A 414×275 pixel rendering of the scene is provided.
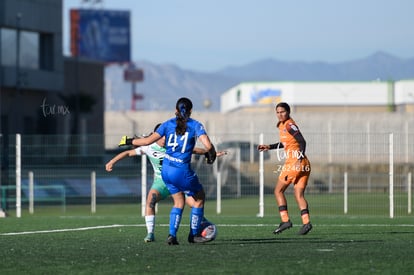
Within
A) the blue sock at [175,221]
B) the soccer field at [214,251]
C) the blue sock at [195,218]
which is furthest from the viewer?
the blue sock at [195,218]

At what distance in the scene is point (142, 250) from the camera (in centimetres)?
1552

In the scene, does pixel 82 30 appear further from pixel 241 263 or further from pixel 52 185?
pixel 241 263

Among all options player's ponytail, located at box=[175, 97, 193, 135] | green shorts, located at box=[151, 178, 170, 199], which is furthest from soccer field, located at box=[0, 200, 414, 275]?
player's ponytail, located at box=[175, 97, 193, 135]

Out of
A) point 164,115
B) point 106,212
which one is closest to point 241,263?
point 106,212

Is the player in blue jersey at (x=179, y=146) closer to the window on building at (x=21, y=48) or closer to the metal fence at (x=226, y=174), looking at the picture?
the metal fence at (x=226, y=174)

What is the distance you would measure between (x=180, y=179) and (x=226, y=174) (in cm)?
2022

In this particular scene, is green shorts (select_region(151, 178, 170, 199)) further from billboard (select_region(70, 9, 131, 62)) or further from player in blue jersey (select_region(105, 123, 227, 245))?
billboard (select_region(70, 9, 131, 62))

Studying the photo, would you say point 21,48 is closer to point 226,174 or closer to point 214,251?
point 226,174

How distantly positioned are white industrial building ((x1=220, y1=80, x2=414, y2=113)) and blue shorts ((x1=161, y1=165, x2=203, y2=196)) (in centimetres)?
7347

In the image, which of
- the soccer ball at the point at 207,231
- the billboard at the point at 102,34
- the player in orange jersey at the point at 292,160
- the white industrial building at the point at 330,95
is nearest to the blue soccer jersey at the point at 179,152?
the soccer ball at the point at 207,231

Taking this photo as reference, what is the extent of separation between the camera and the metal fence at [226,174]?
3466cm

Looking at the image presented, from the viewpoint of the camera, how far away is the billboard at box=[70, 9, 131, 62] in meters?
114

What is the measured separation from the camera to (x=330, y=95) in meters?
106

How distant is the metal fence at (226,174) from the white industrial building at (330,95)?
5249 cm
